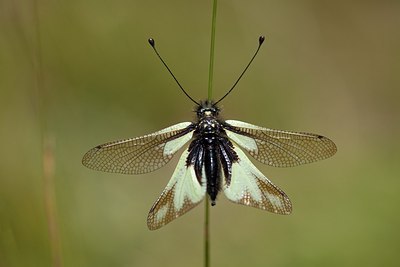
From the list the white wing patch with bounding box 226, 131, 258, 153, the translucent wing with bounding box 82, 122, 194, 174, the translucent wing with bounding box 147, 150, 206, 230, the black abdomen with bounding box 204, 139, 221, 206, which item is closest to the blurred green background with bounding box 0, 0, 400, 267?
the translucent wing with bounding box 82, 122, 194, 174

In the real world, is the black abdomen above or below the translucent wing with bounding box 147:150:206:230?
above

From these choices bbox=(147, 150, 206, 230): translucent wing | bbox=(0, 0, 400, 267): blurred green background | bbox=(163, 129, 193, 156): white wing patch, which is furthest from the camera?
bbox=(0, 0, 400, 267): blurred green background

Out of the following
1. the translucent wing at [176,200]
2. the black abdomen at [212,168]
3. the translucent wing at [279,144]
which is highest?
the translucent wing at [279,144]

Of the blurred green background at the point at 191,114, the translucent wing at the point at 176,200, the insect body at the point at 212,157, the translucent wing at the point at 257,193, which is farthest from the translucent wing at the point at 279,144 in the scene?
the blurred green background at the point at 191,114

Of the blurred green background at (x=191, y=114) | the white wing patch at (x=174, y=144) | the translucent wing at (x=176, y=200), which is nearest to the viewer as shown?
the translucent wing at (x=176, y=200)

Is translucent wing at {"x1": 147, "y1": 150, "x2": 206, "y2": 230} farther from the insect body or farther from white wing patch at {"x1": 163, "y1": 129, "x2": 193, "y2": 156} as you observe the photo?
white wing patch at {"x1": 163, "y1": 129, "x2": 193, "y2": 156}

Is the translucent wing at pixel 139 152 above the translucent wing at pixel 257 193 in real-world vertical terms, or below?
above

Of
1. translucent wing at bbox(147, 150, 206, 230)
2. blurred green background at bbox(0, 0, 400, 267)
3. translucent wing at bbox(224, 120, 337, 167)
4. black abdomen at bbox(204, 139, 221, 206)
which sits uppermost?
blurred green background at bbox(0, 0, 400, 267)

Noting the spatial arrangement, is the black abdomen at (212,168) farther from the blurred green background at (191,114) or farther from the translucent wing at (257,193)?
the blurred green background at (191,114)
